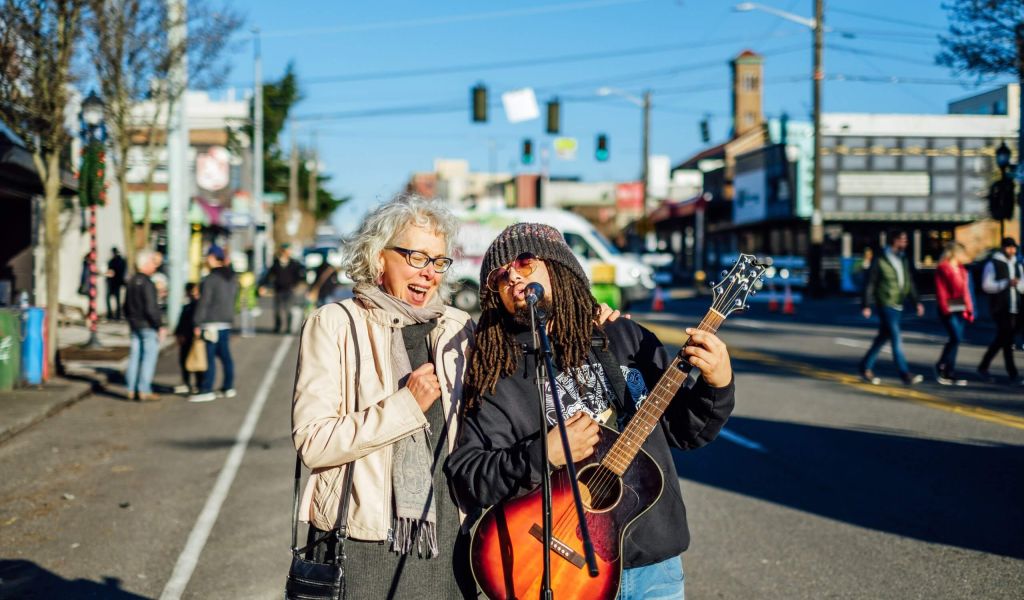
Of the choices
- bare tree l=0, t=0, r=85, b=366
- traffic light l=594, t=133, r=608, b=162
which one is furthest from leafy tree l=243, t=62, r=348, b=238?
bare tree l=0, t=0, r=85, b=366

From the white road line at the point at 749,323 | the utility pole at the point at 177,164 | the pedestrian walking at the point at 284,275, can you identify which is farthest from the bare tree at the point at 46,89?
the white road line at the point at 749,323

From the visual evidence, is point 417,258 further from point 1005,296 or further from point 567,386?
point 1005,296

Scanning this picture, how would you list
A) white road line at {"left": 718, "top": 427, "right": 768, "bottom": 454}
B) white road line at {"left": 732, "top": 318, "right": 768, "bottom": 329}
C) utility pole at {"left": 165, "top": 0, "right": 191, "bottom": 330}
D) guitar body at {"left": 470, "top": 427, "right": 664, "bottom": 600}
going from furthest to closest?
white road line at {"left": 732, "top": 318, "right": 768, "bottom": 329}
utility pole at {"left": 165, "top": 0, "right": 191, "bottom": 330}
white road line at {"left": 718, "top": 427, "right": 768, "bottom": 454}
guitar body at {"left": 470, "top": 427, "right": 664, "bottom": 600}

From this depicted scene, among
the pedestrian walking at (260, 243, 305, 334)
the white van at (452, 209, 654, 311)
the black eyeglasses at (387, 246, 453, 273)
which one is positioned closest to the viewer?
the black eyeglasses at (387, 246, 453, 273)

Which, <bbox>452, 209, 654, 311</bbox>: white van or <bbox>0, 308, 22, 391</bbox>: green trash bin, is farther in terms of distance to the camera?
<bbox>452, 209, 654, 311</bbox>: white van

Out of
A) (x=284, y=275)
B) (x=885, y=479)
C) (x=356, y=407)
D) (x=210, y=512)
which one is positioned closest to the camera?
(x=356, y=407)

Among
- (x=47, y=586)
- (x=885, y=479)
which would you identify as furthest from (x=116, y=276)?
(x=885, y=479)

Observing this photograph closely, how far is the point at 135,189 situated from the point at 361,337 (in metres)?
38.7

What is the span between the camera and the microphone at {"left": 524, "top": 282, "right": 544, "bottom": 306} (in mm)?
2689

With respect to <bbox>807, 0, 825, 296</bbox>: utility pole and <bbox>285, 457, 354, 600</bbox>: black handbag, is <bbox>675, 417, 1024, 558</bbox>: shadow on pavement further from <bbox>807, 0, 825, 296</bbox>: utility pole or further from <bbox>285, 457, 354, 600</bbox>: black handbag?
<bbox>807, 0, 825, 296</bbox>: utility pole

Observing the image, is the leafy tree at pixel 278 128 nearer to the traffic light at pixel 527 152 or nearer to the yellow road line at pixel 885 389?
the traffic light at pixel 527 152

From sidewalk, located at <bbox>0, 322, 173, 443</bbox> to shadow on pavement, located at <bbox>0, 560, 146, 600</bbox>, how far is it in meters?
4.68

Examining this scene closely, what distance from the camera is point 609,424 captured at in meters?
2.85

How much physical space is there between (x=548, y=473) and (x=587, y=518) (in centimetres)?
19
